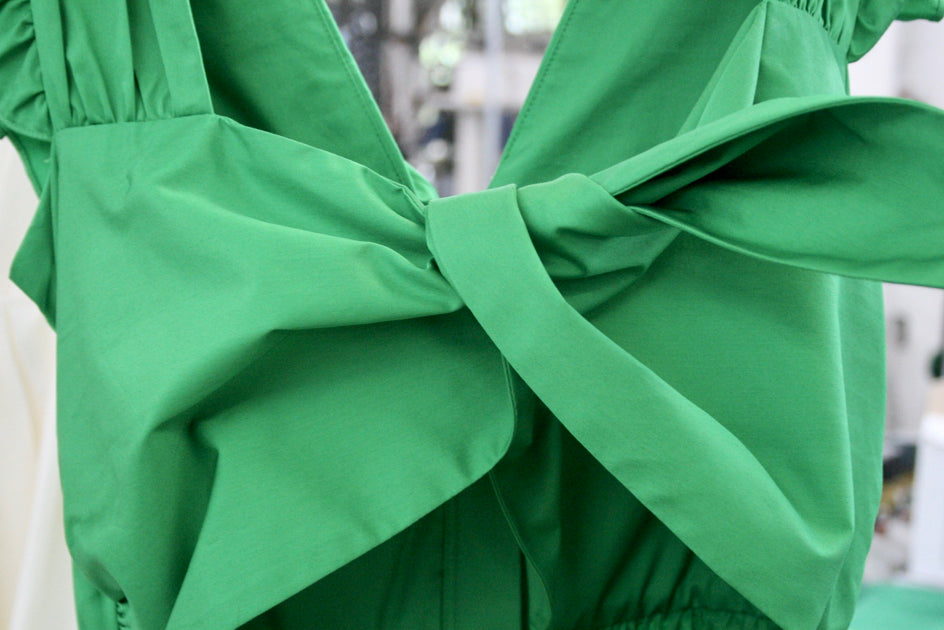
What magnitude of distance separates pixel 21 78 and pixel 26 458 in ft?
1.00

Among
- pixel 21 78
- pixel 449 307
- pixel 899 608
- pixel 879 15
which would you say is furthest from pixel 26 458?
pixel 899 608

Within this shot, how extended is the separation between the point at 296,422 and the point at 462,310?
3.8 inches

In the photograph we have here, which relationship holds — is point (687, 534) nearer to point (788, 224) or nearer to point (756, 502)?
point (756, 502)

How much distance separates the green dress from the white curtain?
0.12 meters

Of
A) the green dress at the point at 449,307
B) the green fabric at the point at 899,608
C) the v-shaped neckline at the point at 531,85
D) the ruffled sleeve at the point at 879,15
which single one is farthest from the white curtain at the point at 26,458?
the green fabric at the point at 899,608

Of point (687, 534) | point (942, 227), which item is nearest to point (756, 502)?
point (687, 534)

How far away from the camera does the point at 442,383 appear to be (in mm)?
421

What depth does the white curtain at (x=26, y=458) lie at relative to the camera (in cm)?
57

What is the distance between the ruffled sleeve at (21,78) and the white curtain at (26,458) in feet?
0.72

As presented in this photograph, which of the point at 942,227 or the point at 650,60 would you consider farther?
the point at 650,60

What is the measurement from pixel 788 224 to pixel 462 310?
0.16 m

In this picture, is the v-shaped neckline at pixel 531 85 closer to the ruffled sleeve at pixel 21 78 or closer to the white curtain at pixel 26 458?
the ruffled sleeve at pixel 21 78

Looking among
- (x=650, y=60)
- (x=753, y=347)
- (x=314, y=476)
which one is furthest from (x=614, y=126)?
(x=314, y=476)

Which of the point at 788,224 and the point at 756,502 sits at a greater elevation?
the point at 788,224
